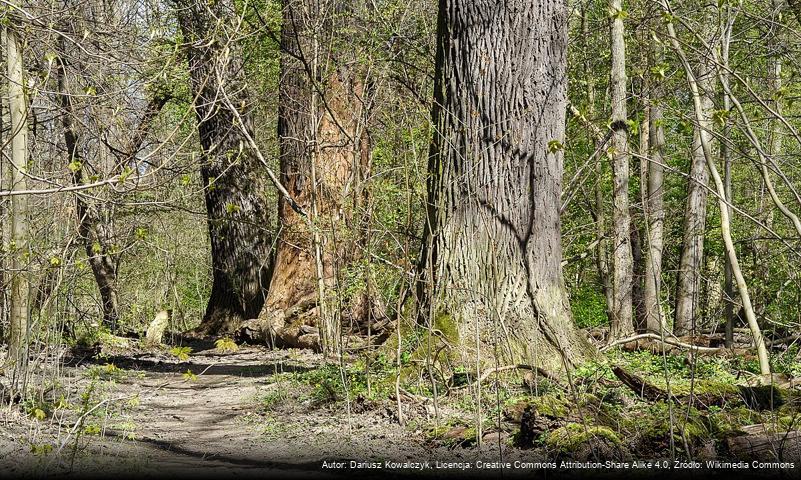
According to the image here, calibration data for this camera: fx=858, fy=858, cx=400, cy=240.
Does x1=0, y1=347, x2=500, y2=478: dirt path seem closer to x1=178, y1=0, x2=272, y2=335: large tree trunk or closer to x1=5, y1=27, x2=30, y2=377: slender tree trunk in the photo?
x1=5, y1=27, x2=30, y2=377: slender tree trunk

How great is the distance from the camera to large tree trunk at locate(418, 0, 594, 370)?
6.77m

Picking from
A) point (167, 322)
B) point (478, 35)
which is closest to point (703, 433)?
point (478, 35)

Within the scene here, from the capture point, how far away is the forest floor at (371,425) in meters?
4.61

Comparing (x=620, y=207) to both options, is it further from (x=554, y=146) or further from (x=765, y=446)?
(x=765, y=446)

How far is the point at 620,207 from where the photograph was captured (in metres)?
10.7

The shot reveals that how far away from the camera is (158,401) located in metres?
7.39

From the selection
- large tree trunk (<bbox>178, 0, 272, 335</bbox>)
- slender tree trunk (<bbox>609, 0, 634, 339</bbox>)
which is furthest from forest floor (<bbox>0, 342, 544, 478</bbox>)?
large tree trunk (<bbox>178, 0, 272, 335</bbox>)

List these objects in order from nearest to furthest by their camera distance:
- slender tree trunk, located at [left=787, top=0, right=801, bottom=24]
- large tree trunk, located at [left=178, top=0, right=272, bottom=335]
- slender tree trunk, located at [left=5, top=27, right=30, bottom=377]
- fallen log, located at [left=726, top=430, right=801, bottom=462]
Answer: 1. fallen log, located at [left=726, top=430, right=801, bottom=462]
2. slender tree trunk, located at [left=5, top=27, right=30, bottom=377]
3. slender tree trunk, located at [left=787, top=0, right=801, bottom=24]
4. large tree trunk, located at [left=178, top=0, right=272, bottom=335]

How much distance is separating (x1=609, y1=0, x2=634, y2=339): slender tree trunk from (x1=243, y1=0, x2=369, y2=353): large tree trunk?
3.08 meters

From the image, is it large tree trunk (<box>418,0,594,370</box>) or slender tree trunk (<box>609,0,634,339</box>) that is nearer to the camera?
large tree trunk (<box>418,0,594,370</box>)

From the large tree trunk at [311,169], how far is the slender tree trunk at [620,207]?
3078 millimetres

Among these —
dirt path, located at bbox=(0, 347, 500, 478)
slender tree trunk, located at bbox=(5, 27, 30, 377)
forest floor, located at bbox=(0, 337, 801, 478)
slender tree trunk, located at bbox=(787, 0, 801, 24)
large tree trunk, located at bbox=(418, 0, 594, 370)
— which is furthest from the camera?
slender tree trunk, located at bbox=(787, 0, 801, 24)

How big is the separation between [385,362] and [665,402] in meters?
2.36

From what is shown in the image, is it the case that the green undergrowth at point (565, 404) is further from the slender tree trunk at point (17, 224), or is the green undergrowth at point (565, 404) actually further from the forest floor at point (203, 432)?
the slender tree trunk at point (17, 224)
